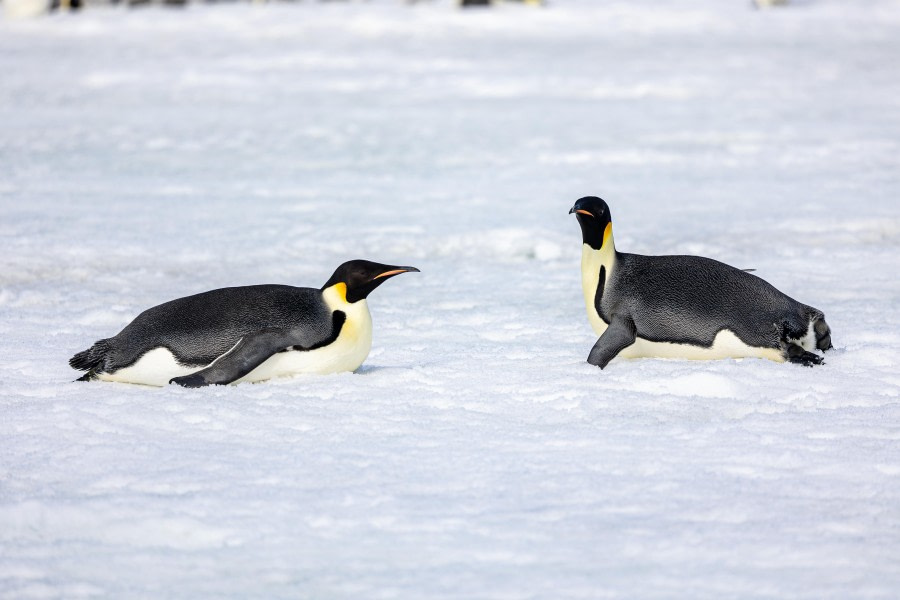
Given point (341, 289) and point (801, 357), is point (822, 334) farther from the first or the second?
point (341, 289)

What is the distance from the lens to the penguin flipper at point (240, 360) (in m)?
3.60

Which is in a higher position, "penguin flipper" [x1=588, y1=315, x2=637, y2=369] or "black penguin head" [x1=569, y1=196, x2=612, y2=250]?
"black penguin head" [x1=569, y1=196, x2=612, y2=250]

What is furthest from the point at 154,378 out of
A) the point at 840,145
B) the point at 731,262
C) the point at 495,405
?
the point at 840,145

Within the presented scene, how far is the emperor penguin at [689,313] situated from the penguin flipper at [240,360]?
3.45ft

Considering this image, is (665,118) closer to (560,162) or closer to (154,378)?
(560,162)

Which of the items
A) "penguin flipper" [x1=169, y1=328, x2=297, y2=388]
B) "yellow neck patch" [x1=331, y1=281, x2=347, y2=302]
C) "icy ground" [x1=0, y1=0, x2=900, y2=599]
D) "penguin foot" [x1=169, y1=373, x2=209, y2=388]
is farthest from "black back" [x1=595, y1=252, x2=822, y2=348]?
"penguin foot" [x1=169, y1=373, x2=209, y2=388]

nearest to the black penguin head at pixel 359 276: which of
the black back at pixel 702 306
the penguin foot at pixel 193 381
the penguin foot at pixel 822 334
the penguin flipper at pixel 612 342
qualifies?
the penguin foot at pixel 193 381

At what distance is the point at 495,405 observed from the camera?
356 centimetres

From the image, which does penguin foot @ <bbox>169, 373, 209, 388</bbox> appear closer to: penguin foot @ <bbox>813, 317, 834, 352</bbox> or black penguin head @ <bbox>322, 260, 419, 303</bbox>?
black penguin head @ <bbox>322, 260, 419, 303</bbox>

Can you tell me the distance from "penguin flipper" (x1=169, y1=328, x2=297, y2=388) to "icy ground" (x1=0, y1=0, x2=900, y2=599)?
0.05 metres

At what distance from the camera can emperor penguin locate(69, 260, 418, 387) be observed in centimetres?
364

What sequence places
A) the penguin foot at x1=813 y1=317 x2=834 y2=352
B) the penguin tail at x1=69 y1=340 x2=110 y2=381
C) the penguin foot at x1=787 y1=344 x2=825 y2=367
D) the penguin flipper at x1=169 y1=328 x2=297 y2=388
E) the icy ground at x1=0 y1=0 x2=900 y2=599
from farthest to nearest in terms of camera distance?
the penguin foot at x1=813 y1=317 x2=834 y2=352 → the penguin foot at x1=787 y1=344 x2=825 y2=367 → the penguin tail at x1=69 y1=340 x2=110 y2=381 → the penguin flipper at x1=169 y1=328 x2=297 y2=388 → the icy ground at x1=0 y1=0 x2=900 y2=599

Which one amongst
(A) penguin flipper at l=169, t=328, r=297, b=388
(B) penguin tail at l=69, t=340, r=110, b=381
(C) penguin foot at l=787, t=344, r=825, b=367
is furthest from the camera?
(C) penguin foot at l=787, t=344, r=825, b=367

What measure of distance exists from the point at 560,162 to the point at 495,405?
607 centimetres
